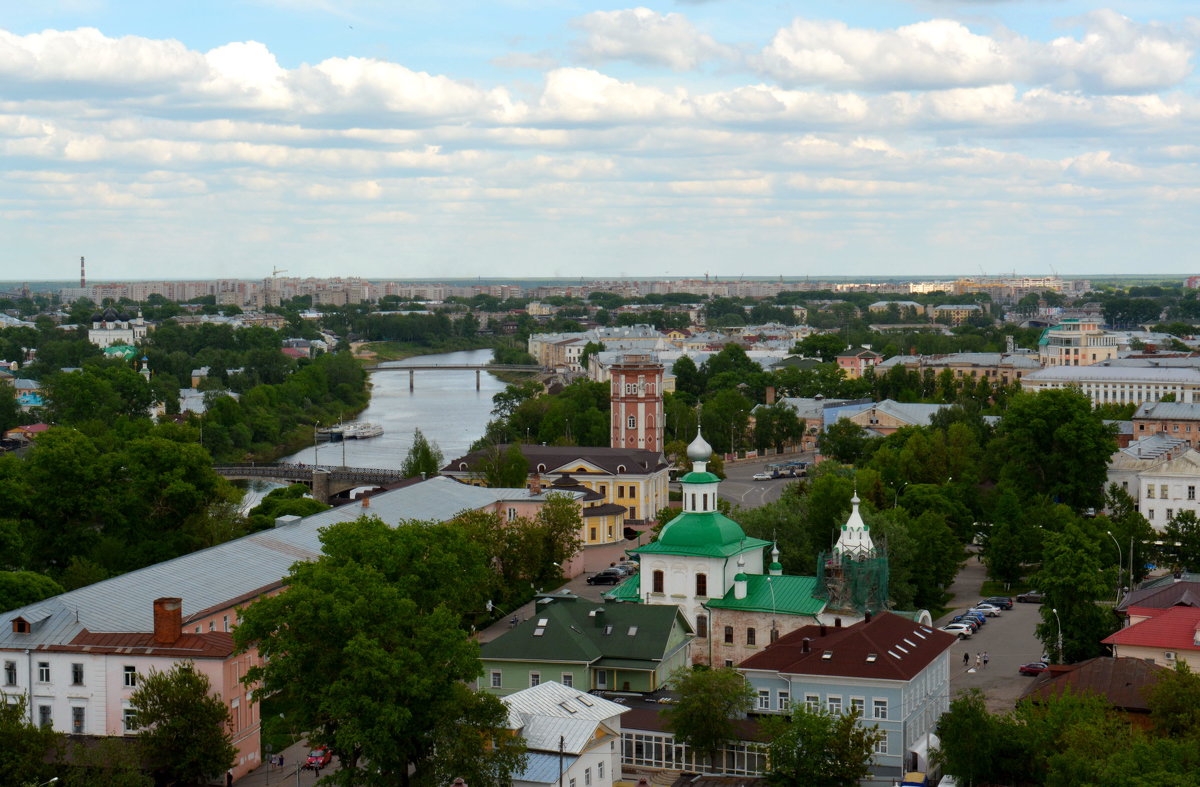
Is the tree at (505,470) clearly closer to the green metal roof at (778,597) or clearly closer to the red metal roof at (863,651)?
the green metal roof at (778,597)

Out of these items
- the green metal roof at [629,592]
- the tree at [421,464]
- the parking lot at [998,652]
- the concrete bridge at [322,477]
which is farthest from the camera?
the concrete bridge at [322,477]

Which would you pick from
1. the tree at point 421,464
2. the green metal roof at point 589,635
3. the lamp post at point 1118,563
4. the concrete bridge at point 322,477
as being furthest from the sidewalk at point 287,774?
the concrete bridge at point 322,477

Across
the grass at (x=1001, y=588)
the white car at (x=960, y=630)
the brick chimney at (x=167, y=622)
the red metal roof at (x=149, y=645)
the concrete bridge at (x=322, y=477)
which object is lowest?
the grass at (x=1001, y=588)

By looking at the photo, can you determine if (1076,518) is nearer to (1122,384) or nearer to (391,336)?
(1122,384)

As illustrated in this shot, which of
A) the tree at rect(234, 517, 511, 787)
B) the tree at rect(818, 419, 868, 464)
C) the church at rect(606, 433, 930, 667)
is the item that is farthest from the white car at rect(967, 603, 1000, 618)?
the tree at rect(818, 419, 868, 464)

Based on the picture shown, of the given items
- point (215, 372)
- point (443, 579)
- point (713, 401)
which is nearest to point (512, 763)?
point (443, 579)

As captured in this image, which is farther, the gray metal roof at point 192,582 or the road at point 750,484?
the road at point 750,484

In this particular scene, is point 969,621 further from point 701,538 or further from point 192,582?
point 192,582
